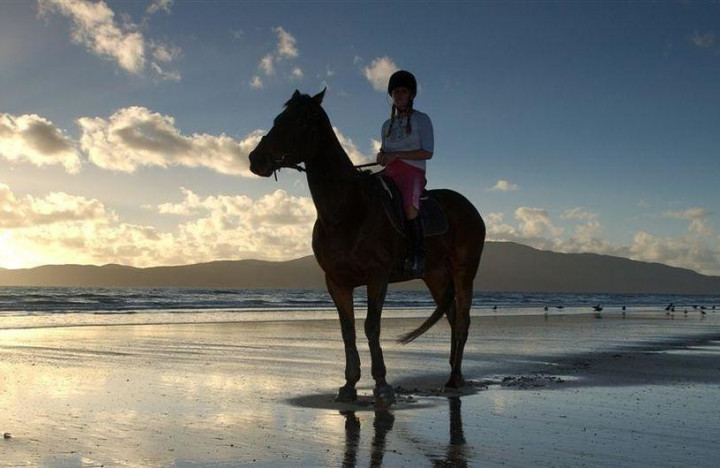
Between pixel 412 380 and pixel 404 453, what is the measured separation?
14.2ft

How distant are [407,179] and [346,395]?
233 centimetres

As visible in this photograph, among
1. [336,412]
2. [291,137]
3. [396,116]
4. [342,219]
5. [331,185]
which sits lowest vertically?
[336,412]

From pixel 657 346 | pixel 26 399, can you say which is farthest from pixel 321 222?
pixel 657 346

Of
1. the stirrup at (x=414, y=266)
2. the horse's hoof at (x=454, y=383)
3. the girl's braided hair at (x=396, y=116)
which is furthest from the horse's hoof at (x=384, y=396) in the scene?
the girl's braided hair at (x=396, y=116)

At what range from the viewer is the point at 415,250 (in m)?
7.44

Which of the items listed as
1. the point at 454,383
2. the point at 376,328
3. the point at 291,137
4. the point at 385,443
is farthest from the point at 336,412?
the point at 291,137

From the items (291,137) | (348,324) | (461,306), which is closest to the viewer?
(291,137)

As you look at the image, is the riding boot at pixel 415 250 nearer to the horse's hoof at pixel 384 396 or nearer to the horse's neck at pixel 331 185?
the horse's neck at pixel 331 185

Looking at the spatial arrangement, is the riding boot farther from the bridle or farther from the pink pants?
the bridle

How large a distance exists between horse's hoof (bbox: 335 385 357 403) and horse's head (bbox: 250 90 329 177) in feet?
7.36

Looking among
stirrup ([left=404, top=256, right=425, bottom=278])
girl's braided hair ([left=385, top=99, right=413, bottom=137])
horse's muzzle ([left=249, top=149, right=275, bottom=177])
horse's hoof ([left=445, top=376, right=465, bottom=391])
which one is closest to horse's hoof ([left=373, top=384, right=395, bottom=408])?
stirrup ([left=404, top=256, right=425, bottom=278])

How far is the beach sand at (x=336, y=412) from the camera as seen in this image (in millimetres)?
4637

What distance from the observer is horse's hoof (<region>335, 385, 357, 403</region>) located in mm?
6879

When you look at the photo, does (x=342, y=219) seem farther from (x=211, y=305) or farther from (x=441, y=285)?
(x=211, y=305)
